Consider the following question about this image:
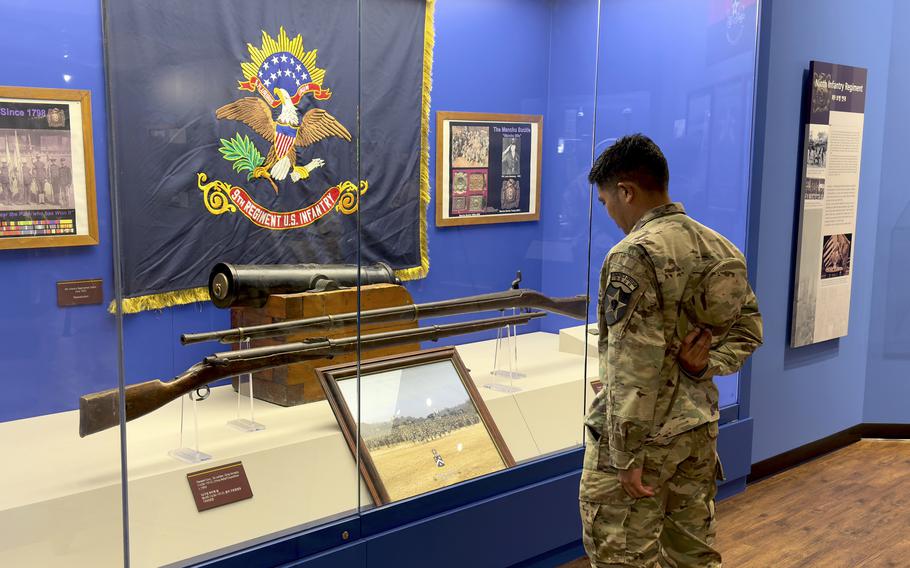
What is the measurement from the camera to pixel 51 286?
1.96 m

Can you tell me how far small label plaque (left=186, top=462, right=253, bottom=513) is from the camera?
7.75ft

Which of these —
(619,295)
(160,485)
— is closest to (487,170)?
(619,295)

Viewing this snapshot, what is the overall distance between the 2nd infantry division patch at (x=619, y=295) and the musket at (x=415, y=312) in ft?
3.04

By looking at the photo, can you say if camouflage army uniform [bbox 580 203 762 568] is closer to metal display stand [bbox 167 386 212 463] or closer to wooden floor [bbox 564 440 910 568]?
metal display stand [bbox 167 386 212 463]

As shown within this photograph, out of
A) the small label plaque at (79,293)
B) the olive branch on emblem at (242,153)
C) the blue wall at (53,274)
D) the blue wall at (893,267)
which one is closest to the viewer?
the blue wall at (53,274)

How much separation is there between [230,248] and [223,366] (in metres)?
0.34

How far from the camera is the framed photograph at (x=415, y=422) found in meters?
2.75

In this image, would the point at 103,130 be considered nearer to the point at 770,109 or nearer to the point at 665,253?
the point at 665,253

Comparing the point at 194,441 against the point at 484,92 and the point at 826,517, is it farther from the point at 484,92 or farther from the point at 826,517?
the point at 826,517

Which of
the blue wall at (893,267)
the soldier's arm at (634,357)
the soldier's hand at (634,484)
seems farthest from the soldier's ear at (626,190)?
the blue wall at (893,267)

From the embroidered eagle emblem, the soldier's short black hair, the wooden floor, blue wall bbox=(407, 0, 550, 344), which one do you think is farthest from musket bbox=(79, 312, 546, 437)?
the wooden floor

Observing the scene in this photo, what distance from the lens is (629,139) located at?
2.22m

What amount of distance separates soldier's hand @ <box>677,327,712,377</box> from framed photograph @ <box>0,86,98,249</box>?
4.82ft

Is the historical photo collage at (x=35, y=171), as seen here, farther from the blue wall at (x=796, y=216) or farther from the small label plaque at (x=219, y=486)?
the blue wall at (x=796, y=216)
